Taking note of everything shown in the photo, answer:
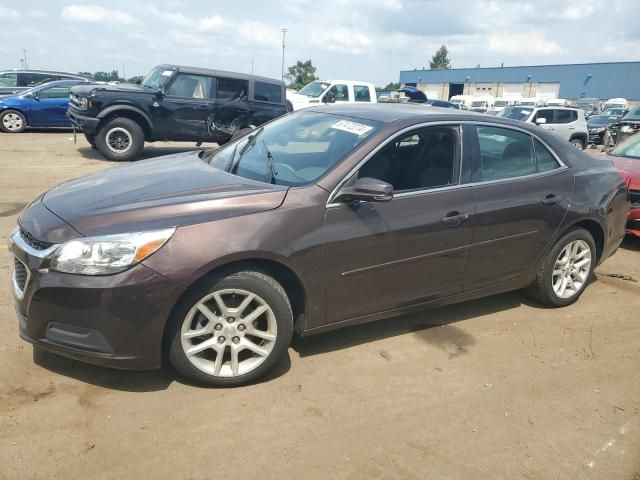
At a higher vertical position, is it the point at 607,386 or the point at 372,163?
the point at 372,163

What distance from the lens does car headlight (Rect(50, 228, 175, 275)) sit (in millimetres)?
2725

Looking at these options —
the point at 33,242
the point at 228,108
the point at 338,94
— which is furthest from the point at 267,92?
the point at 33,242

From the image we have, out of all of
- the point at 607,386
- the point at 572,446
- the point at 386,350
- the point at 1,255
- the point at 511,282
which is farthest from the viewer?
the point at 1,255

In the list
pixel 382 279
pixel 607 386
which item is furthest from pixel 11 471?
pixel 607 386

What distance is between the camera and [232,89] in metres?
12.0

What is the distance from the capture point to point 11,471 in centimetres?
237

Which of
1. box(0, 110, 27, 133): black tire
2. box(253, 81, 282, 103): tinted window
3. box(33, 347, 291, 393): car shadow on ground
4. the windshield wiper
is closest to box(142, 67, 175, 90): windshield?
box(253, 81, 282, 103): tinted window

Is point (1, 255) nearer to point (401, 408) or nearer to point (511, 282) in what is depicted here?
point (401, 408)

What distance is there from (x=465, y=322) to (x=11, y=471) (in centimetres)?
314

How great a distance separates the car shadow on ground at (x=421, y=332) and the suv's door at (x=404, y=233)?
355 mm

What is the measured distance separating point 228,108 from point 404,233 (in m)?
9.24

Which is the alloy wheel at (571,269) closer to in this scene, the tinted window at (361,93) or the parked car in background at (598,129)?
the tinted window at (361,93)

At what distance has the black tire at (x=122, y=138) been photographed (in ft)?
35.8

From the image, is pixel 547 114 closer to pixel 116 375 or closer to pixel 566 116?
pixel 566 116
